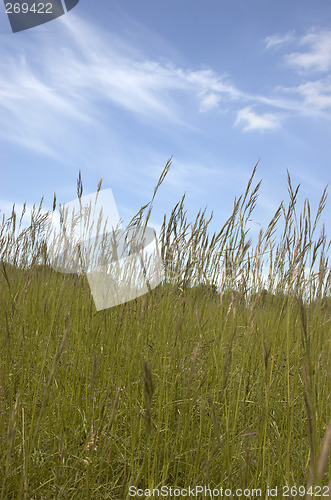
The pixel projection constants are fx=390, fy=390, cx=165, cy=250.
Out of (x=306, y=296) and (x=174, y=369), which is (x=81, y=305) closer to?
(x=174, y=369)

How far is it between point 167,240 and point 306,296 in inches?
36.5

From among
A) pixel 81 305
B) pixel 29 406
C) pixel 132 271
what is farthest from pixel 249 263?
pixel 29 406

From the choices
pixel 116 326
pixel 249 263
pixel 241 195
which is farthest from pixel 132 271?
pixel 241 195

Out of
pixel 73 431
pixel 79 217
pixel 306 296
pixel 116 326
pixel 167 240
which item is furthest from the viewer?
pixel 79 217

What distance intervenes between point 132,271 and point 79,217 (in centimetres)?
74

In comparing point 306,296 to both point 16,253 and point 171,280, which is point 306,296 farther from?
point 16,253

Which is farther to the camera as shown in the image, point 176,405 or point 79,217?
point 79,217

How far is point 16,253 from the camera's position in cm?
310

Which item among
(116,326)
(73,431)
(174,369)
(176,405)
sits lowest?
(73,431)

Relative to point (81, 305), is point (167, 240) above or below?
above

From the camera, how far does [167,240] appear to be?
2.07 meters

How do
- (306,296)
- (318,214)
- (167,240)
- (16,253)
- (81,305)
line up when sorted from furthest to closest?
(16,253)
(81,305)
(306,296)
(167,240)
(318,214)

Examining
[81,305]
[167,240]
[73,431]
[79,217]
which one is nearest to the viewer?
[73,431]

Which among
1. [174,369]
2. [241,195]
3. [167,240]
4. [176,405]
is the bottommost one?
[176,405]
